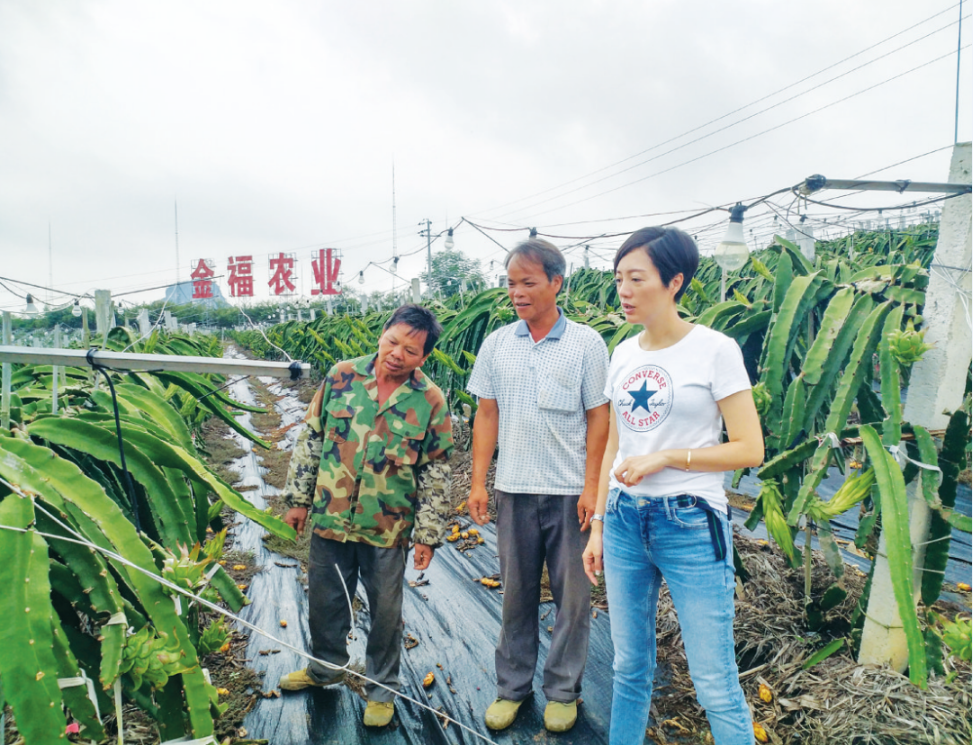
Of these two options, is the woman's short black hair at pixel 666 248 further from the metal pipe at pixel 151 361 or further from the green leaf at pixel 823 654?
the green leaf at pixel 823 654

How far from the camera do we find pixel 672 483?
1.46 metres

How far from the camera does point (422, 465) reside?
2078 millimetres

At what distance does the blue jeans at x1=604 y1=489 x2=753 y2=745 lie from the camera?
4.60 feet

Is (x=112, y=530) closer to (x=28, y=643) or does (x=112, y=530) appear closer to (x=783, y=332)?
(x=28, y=643)

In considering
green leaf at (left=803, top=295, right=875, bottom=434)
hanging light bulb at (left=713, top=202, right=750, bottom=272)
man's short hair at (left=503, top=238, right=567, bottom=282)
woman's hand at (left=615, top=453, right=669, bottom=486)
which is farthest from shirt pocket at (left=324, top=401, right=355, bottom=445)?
hanging light bulb at (left=713, top=202, right=750, bottom=272)

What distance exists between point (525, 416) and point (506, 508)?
313 millimetres

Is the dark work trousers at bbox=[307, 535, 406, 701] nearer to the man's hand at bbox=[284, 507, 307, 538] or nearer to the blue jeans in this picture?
the man's hand at bbox=[284, 507, 307, 538]

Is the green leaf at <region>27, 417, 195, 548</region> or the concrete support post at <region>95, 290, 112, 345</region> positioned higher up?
the concrete support post at <region>95, 290, 112, 345</region>

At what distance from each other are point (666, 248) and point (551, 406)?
66 cm

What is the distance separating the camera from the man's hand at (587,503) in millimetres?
1913

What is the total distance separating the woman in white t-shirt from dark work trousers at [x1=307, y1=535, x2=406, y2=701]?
772mm

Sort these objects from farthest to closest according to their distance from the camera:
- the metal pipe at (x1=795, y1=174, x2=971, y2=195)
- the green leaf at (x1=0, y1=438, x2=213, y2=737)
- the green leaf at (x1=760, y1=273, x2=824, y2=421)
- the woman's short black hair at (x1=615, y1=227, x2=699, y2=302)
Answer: the green leaf at (x1=760, y1=273, x2=824, y2=421), the metal pipe at (x1=795, y1=174, x2=971, y2=195), the woman's short black hair at (x1=615, y1=227, x2=699, y2=302), the green leaf at (x1=0, y1=438, x2=213, y2=737)

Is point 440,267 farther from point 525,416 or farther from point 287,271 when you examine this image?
point 525,416

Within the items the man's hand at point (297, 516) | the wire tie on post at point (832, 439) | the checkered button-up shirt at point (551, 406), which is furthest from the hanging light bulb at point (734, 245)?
the man's hand at point (297, 516)
